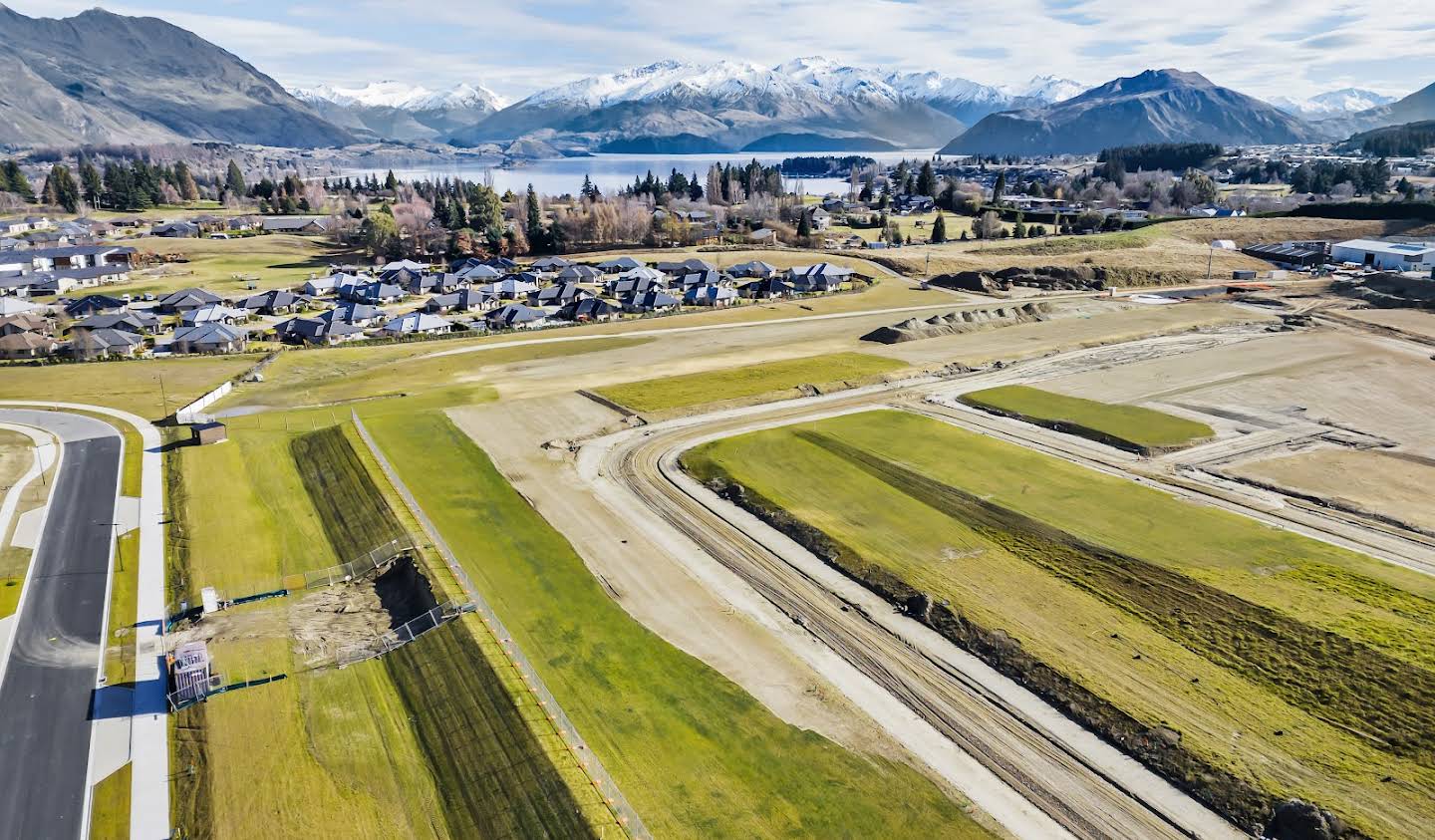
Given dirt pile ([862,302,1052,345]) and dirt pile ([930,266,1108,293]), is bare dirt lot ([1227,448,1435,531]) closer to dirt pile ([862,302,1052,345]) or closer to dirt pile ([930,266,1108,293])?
dirt pile ([862,302,1052,345])

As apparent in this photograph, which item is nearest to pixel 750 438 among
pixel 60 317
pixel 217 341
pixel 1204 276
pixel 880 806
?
pixel 880 806

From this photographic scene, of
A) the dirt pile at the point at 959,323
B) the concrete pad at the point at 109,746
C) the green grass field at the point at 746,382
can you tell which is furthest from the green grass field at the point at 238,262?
the concrete pad at the point at 109,746

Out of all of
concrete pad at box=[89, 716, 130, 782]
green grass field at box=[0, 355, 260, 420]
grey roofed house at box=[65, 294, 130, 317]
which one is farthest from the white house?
grey roofed house at box=[65, 294, 130, 317]

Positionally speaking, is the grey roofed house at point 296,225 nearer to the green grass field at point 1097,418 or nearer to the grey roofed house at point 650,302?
the grey roofed house at point 650,302

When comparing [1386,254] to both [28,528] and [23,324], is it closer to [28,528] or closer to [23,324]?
[28,528]

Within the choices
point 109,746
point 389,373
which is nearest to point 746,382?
point 389,373
